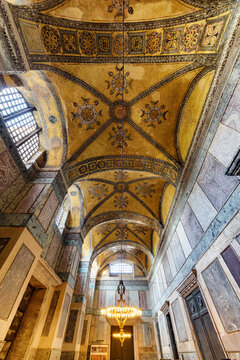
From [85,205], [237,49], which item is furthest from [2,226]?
[237,49]

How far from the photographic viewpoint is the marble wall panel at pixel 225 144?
11.2 ft

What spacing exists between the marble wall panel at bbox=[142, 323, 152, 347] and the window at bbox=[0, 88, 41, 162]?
11.7m

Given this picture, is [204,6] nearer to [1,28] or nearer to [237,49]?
[237,49]

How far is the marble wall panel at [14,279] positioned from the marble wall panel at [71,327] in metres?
5.14

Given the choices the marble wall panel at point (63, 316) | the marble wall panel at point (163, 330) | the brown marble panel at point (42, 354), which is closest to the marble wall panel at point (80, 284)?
the marble wall panel at point (63, 316)

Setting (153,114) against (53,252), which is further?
(53,252)

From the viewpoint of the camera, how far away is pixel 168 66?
4.89 metres

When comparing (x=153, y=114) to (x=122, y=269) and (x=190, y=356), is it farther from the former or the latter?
(x=122, y=269)

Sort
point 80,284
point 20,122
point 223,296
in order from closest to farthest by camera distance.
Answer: point 223,296 < point 20,122 < point 80,284

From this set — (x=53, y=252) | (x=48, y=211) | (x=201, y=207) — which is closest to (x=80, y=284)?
(x=53, y=252)

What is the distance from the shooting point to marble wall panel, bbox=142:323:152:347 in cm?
960

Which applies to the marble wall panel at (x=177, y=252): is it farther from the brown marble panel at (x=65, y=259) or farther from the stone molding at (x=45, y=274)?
the stone molding at (x=45, y=274)

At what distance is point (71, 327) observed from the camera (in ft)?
23.1

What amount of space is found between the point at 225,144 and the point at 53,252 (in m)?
6.65
